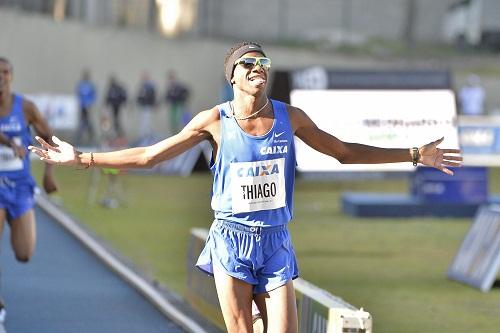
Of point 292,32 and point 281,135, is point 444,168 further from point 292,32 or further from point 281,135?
point 292,32

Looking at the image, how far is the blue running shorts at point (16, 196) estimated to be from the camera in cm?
1350

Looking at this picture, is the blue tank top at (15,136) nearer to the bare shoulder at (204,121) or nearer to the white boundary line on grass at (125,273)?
the white boundary line on grass at (125,273)

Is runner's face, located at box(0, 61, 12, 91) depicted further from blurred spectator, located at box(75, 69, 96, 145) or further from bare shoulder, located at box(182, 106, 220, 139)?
blurred spectator, located at box(75, 69, 96, 145)

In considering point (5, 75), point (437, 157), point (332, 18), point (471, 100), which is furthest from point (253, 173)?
point (332, 18)

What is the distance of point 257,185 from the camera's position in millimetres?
8367

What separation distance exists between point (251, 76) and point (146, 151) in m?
0.70

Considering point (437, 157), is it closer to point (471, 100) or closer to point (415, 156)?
point (415, 156)

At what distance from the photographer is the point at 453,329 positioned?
13820 millimetres

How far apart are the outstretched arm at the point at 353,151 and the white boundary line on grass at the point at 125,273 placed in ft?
13.8

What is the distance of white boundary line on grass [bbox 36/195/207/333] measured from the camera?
13.3 m

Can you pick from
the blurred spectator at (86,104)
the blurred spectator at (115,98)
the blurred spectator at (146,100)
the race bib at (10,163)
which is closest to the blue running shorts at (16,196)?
the race bib at (10,163)

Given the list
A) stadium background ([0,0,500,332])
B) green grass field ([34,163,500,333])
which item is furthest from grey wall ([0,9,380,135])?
green grass field ([34,163,500,333])

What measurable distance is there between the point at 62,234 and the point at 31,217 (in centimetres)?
797

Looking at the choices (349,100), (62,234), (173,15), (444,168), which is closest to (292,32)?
(173,15)
